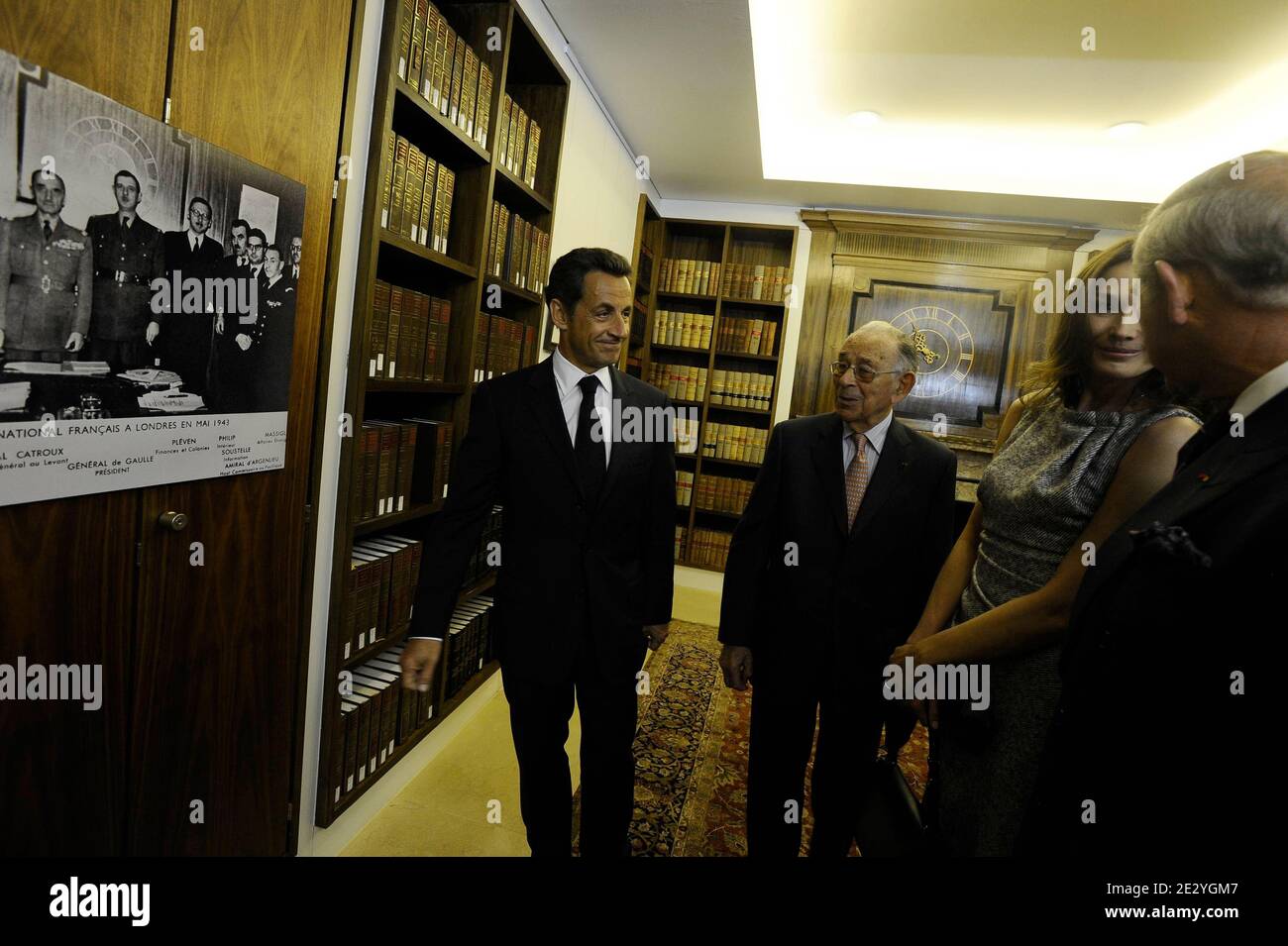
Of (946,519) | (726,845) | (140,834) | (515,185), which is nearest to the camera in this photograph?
(140,834)

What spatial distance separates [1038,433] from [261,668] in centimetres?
187

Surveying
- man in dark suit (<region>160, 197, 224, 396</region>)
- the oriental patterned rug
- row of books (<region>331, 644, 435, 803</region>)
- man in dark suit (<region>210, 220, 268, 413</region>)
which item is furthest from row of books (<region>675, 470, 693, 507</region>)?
man in dark suit (<region>160, 197, 224, 396</region>)

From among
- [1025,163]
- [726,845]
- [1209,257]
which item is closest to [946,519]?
[1209,257]

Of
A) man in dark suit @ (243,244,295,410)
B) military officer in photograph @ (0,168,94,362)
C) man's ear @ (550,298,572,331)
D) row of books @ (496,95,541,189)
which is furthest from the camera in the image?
row of books @ (496,95,541,189)

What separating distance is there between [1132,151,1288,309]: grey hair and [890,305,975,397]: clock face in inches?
179

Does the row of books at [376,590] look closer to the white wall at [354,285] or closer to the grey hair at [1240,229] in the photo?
the white wall at [354,285]

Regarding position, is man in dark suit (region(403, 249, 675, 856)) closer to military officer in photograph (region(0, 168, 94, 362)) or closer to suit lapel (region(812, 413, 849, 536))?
suit lapel (region(812, 413, 849, 536))

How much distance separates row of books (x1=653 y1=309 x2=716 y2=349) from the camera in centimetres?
538

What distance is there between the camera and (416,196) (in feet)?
6.74

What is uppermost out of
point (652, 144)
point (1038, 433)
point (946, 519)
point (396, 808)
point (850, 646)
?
point (652, 144)
